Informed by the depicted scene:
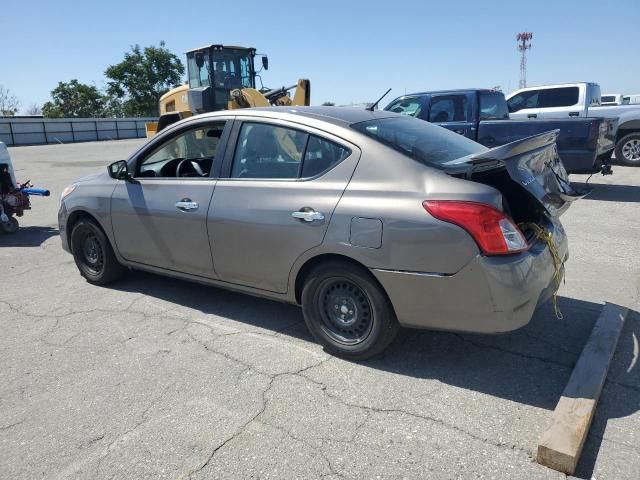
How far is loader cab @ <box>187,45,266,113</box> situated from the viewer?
1491cm

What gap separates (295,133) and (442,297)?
1.55 m

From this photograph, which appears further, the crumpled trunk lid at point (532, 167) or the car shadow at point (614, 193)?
the car shadow at point (614, 193)

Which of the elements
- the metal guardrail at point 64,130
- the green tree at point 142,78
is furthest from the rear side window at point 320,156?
the green tree at point 142,78

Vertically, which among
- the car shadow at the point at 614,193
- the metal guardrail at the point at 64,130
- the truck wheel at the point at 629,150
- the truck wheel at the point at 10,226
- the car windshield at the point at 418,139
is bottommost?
the car shadow at the point at 614,193

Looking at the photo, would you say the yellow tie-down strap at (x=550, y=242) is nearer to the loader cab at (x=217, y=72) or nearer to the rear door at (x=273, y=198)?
the rear door at (x=273, y=198)

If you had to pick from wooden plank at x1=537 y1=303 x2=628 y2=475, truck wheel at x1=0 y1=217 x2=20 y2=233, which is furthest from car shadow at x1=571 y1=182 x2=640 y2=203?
truck wheel at x1=0 y1=217 x2=20 y2=233

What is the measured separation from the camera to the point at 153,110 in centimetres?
5831

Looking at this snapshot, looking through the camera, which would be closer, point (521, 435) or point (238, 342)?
point (521, 435)

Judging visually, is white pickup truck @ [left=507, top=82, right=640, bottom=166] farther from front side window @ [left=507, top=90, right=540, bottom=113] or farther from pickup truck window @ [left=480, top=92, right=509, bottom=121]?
pickup truck window @ [left=480, top=92, right=509, bottom=121]

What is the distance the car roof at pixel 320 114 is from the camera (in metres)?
3.60

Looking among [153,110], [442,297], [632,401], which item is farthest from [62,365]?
[153,110]

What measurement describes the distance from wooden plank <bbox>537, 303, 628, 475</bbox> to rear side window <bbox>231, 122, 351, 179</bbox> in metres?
1.95

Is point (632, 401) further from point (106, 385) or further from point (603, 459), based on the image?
point (106, 385)

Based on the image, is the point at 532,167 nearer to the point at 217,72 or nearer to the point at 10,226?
the point at 10,226
